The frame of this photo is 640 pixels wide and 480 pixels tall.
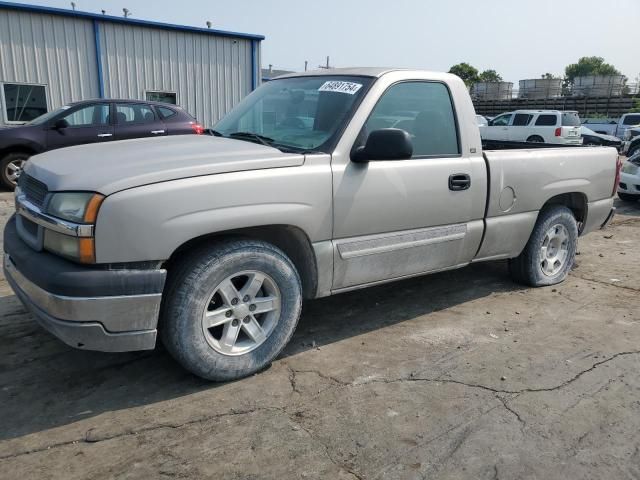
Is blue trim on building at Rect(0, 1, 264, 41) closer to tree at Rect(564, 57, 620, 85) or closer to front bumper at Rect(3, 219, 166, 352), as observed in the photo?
front bumper at Rect(3, 219, 166, 352)

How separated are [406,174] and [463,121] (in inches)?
31.9

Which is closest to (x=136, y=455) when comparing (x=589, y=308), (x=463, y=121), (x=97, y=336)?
(x=97, y=336)

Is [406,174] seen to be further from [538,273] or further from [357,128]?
[538,273]

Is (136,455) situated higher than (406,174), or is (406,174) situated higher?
(406,174)

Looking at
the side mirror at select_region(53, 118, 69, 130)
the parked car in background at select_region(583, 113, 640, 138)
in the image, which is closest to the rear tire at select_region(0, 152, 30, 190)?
the side mirror at select_region(53, 118, 69, 130)

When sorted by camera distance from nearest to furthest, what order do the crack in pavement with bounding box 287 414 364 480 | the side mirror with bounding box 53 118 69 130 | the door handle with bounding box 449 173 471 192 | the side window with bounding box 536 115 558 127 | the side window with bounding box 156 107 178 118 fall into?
the crack in pavement with bounding box 287 414 364 480 → the door handle with bounding box 449 173 471 192 → the side mirror with bounding box 53 118 69 130 → the side window with bounding box 156 107 178 118 → the side window with bounding box 536 115 558 127

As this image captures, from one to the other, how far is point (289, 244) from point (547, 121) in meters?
20.4

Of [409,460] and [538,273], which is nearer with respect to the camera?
[409,460]

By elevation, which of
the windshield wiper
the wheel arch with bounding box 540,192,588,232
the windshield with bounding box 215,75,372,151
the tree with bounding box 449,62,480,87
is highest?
the tree with bounding box 449,62,480,87

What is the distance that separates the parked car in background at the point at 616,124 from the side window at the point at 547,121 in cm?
564

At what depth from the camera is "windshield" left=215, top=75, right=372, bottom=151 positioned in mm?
3525

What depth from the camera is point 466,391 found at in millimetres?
3150

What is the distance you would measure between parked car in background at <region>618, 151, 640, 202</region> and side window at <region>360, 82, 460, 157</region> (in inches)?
302

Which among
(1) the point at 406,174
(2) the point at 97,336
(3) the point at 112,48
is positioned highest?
(3) the point at 112,48
